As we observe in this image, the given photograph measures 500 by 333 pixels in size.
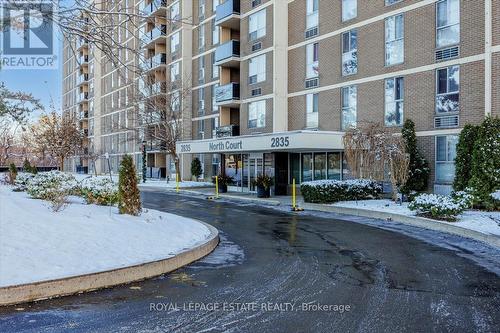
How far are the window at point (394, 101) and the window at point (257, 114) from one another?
9169mm

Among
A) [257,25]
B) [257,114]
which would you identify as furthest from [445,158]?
[257,25]

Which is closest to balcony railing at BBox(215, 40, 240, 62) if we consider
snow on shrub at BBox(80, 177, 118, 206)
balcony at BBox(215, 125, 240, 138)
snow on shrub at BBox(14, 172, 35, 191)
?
balcony at BBox(215, 125, 240, 138)

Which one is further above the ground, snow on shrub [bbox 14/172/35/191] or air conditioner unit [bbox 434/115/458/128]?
air conditioner unit [bbox 434/115/458/128]

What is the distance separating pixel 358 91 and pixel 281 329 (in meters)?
20.0

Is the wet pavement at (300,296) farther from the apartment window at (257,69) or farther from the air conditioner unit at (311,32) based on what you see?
the apartment window at (257,69)

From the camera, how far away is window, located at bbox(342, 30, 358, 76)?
23.9 meters

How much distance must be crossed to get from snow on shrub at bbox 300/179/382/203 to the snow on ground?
10063mm

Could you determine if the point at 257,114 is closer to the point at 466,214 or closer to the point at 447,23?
the point at 447,23

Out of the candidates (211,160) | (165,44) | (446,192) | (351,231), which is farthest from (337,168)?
(165,44)

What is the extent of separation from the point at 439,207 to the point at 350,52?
12.2m

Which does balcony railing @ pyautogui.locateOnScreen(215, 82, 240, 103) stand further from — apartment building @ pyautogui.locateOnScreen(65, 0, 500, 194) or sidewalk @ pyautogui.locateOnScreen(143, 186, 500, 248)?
sidewalk @ pyautogui.locateOnScreen(143, 186, 500, 248)

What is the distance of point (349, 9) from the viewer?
79.7 feet

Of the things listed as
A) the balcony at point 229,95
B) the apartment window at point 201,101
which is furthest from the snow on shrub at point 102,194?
the apartment window at point 201,101

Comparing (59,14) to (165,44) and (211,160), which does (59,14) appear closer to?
(211,160)
